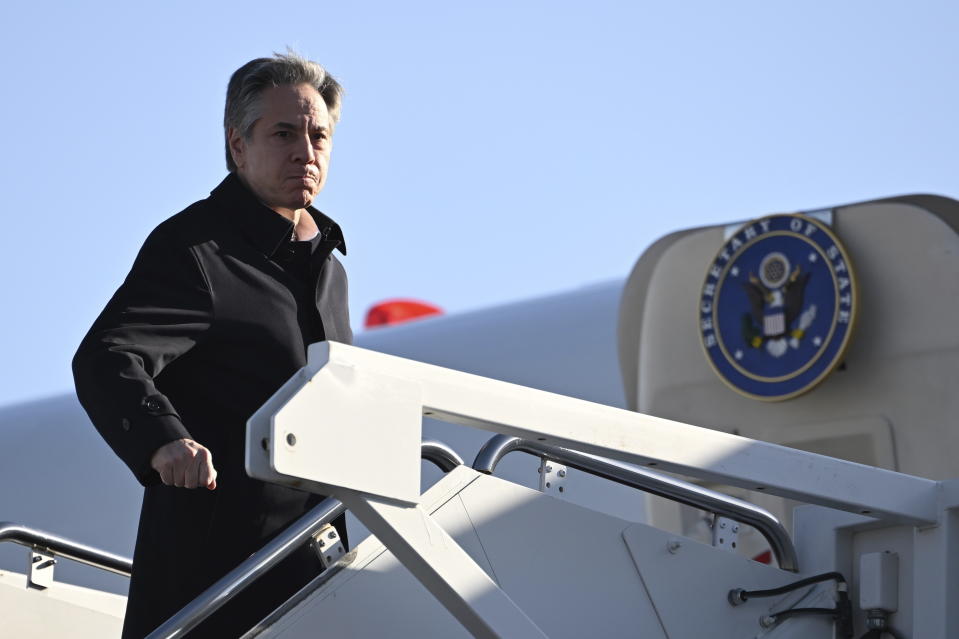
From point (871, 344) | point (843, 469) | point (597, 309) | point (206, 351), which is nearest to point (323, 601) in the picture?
point (206, 351)

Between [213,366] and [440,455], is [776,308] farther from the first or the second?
[213,366]

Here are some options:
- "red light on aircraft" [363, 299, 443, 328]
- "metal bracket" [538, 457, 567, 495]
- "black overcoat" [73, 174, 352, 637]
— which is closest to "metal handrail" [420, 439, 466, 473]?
"metal bracket" [538, 457, 567, 495]

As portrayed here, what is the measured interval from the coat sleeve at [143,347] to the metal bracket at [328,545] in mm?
428

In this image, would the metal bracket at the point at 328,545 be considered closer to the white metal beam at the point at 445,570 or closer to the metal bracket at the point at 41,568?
the white metal beam at the point at 445,570

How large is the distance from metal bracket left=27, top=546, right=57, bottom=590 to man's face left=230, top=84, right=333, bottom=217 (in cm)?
188

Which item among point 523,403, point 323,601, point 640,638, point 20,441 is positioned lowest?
point 20,441

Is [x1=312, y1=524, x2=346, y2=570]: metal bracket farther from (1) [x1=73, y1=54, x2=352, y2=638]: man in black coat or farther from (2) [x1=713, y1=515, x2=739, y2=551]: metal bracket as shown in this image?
(2) [x1=713, y1=515, x2=739, y2=551]: metal bracket

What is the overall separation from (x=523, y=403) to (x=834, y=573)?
3.35 ft

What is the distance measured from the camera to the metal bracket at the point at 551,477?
321cm

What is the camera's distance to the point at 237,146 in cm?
282

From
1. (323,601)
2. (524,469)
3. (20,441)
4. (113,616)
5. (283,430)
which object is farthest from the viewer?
(20,441)

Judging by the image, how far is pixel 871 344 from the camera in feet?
19.2

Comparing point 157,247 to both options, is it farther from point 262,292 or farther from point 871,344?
point 871,344

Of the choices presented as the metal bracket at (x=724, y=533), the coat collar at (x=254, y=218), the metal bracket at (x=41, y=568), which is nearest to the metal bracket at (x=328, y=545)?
the coat collar at (x=254, y=218)
